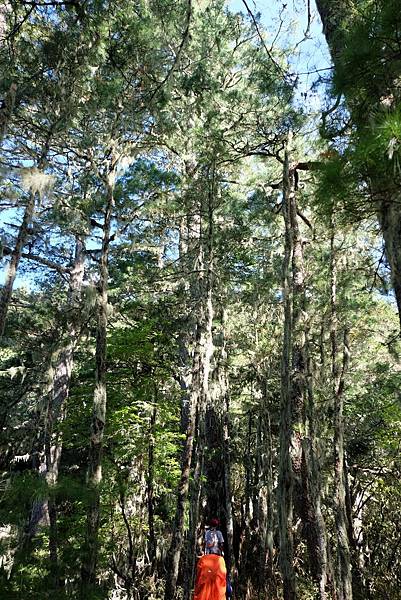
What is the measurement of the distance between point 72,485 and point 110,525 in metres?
5.40

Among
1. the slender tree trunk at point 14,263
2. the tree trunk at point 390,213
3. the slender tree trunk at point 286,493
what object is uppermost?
the slender tree trunk at point 14,263

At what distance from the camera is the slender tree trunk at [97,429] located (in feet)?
16.3

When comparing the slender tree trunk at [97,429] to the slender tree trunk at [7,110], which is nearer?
the slender tree trunk at [97,429]

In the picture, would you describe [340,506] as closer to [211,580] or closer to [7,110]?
[211,580]

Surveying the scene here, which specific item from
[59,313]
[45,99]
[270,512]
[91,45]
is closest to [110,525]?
[270,512]

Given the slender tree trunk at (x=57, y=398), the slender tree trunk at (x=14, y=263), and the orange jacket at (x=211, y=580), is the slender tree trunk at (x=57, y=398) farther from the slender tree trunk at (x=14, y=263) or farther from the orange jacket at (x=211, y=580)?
the orange jacket at (x=211, y=580)

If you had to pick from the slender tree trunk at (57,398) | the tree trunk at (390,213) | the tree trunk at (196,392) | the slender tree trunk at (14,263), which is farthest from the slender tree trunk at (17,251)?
the tree trunk at (390,213)

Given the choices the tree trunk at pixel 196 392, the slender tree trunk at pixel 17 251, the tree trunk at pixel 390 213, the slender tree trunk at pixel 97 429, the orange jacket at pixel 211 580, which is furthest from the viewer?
the tree trunk at pixel 196 392

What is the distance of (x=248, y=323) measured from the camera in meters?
12.0

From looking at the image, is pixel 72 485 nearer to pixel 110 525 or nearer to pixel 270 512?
pixel 110 525

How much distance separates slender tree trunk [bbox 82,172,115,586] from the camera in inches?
195

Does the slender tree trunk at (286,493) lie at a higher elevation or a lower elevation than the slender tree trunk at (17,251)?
lower

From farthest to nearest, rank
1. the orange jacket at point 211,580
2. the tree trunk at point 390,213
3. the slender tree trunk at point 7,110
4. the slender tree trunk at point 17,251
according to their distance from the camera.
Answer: the slender tree trunk at point 17,251, the orange jacket at point 211,580, the slender tree trunk at point 7,110, the tree trunk at point 390,213

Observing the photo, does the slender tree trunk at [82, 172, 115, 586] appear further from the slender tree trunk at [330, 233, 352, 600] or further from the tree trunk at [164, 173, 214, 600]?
the slender tree trunk at [330, 233, 352, 600]
